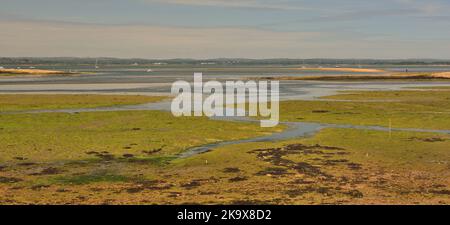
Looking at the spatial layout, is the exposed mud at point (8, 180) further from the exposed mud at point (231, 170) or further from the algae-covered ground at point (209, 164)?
the exposed mud at point (231, 170)

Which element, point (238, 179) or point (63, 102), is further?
point (63, 102)

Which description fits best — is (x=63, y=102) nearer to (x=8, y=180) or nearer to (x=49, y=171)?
(x=49, y=171)

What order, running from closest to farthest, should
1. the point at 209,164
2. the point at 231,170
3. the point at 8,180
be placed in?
1. the point at 8,180
2. the point at 231,170
3. the point at 209,164

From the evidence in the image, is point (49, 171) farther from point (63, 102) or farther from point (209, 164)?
point (63, 102)

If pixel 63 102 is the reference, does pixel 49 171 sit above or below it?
Result: below

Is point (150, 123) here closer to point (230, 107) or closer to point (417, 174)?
point (230, 107)

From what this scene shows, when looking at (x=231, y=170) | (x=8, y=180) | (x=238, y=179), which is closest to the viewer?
(x=8, y=180)

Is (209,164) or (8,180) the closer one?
(8,180)

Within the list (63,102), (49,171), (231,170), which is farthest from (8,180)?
(63,102)

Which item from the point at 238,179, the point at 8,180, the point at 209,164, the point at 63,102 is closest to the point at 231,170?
the point at 209,164

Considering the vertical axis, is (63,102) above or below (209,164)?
above

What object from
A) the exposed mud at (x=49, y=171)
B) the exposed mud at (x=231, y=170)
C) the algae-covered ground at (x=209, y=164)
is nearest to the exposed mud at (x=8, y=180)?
the algae-covered ground at (x=209, y=164)
